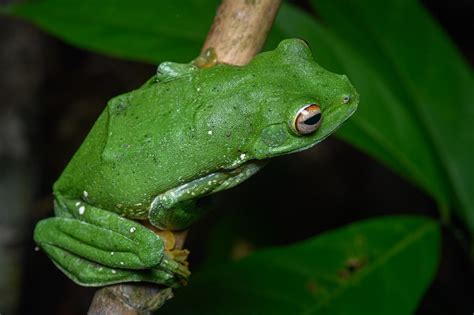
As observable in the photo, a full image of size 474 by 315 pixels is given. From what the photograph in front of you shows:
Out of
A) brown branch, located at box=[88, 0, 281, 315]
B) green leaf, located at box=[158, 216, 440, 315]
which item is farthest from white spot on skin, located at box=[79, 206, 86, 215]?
green leaf, located at box=[158, 216, 440, 315]

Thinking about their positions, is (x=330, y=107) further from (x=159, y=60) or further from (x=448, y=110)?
(x=448, y=110)

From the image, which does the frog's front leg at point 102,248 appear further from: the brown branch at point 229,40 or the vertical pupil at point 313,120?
the vertical pupil at point 313,120

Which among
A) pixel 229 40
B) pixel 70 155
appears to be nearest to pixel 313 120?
pixel 229 40

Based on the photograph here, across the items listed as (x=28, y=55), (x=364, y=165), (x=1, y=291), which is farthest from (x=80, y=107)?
(x=364, y=165)

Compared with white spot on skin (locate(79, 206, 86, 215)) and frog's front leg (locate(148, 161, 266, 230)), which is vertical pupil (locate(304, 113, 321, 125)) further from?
white spot on skin (locate(79, 206, 86, 215))

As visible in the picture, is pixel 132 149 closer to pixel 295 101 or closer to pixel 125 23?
pixel 295 101
